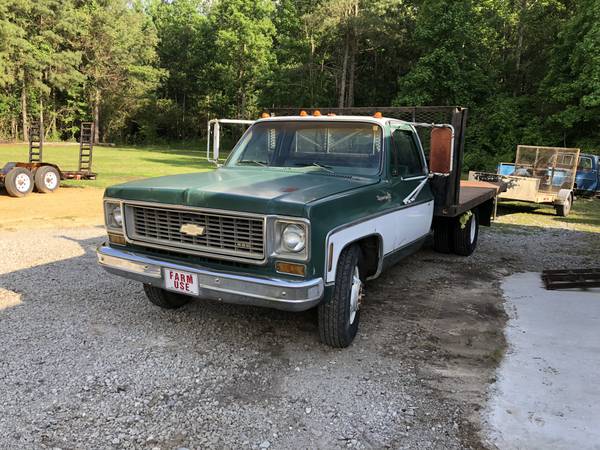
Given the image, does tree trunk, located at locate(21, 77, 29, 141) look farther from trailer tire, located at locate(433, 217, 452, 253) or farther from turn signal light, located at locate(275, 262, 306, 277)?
turn signal light, located at locate(275, 262, 306, 277)

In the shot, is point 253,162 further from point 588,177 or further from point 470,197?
point 588,177

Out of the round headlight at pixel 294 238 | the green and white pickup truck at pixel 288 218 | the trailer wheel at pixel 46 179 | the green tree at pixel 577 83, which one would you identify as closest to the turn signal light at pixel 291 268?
the green and white pickup truck at pixel 288 218

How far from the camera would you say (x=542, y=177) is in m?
14.0

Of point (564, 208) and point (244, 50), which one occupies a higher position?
point (244, 50)

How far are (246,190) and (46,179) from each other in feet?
38.2

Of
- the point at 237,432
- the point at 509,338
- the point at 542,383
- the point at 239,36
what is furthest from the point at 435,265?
the point at 239,36

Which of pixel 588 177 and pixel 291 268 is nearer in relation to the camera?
pixel 291 268

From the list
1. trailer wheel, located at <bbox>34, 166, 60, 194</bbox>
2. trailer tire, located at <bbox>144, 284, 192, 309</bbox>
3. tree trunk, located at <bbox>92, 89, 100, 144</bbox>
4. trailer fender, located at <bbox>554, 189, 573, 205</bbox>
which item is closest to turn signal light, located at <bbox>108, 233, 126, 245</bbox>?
trailer tire, located at <bbox>144, 284, 192, 309</bbox>

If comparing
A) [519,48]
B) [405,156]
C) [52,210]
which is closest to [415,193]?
[405,156]

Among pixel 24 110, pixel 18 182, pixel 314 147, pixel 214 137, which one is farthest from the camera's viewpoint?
pixel 24 110

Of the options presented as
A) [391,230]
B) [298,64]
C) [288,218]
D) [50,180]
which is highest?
[298,64]

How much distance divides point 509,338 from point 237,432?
2810 millimetres

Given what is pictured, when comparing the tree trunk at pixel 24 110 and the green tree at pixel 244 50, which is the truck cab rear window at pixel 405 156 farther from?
the tree trunk at pixel 24 110

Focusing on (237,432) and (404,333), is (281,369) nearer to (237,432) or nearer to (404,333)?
(237,432)
